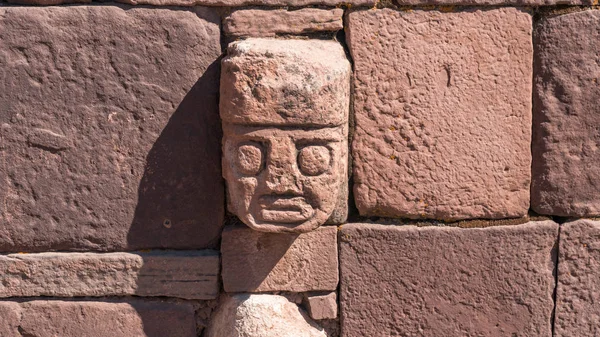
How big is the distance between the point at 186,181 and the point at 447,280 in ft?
3.46

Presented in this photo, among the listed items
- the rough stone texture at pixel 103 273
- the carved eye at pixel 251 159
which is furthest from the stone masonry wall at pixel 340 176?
the carved eye at pixel 251 159

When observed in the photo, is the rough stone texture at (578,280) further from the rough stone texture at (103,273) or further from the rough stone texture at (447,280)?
the rough stone texture at (103,273)

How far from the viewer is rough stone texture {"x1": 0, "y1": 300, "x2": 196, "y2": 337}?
2.36 m

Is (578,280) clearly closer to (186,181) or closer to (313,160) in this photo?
(313,160)

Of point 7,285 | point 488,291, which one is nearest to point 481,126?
point 488,291

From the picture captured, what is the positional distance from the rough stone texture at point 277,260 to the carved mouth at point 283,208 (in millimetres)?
277

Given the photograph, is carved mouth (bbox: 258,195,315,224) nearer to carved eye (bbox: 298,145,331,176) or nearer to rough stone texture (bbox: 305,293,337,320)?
carved eye (bbox: 298,145,331,176)

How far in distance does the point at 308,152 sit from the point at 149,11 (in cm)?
77

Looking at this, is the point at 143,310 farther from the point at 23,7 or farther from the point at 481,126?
the point at 481,126

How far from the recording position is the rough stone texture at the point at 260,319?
2.26 m

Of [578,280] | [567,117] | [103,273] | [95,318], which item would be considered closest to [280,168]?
[103,273]

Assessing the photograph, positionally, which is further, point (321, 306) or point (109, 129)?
point (321, 306)

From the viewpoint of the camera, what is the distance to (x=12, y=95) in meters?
2.25

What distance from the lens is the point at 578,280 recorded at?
2.45 meters
